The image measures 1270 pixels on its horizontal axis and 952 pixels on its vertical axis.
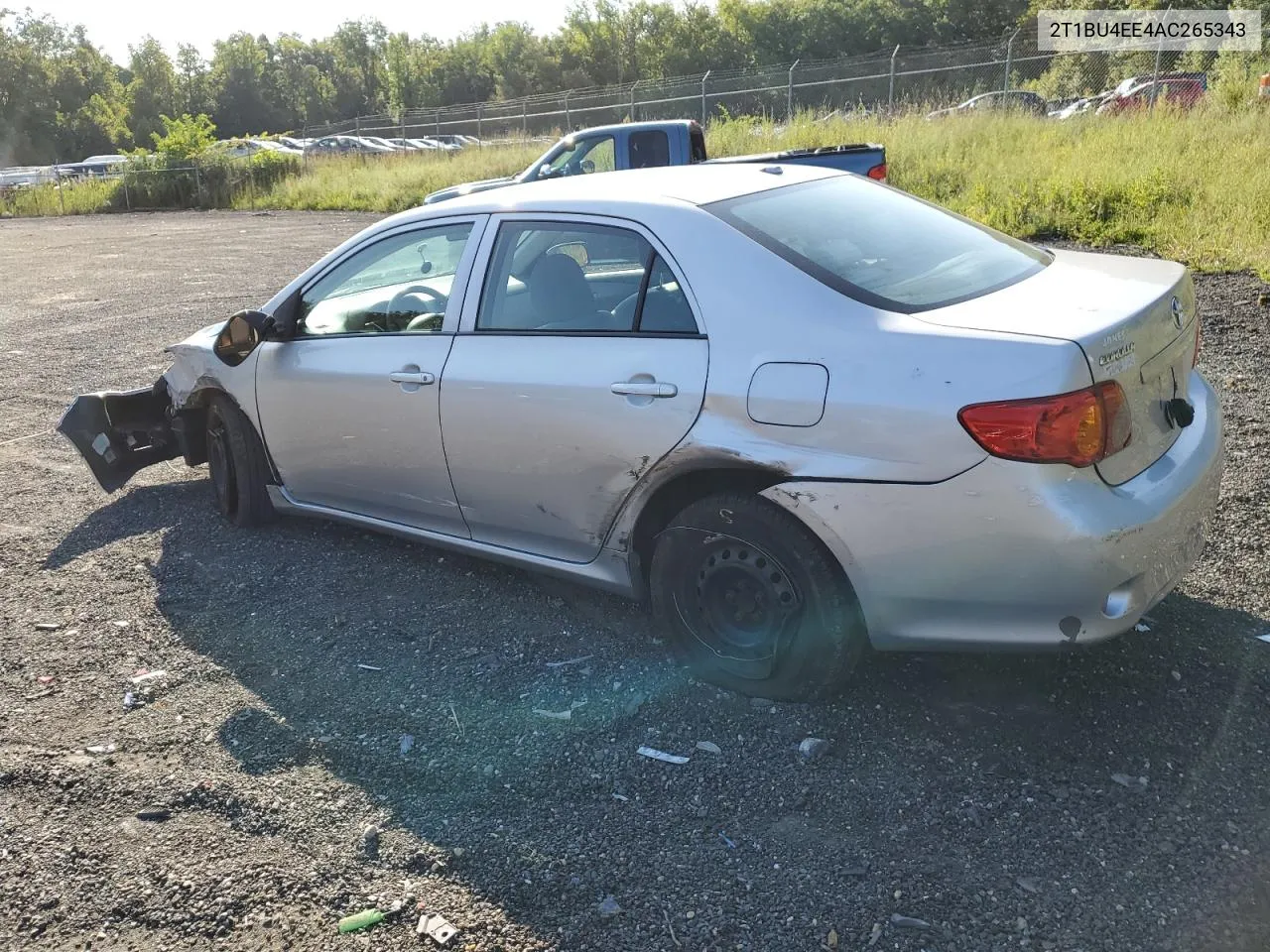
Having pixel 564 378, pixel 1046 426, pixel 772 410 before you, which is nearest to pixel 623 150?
pixel 564 378

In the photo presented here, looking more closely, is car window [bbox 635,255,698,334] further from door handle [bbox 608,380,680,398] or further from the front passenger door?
the front passenger door

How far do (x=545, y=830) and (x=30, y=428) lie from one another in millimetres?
6223

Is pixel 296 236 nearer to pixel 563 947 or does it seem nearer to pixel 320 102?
pixel 563 947

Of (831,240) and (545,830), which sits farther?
(831,240)

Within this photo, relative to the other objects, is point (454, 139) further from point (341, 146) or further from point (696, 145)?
point (696, 145)

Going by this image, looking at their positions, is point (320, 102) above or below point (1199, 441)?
above

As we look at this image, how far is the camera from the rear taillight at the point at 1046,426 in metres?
2.69

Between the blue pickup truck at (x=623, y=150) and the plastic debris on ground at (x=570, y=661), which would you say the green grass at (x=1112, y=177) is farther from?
the plastic debris on ground at (x=570, y=661)

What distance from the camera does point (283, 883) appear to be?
2.73m

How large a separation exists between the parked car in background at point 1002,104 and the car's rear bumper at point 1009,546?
56.1 feet

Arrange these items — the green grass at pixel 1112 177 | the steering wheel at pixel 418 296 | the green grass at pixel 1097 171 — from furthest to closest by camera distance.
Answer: the green grass at pixel 1097 171, the green grass at pixel 1112 177, the steering wheel at pixel 418 296

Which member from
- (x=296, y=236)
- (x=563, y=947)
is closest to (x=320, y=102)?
(x=296, y=236)

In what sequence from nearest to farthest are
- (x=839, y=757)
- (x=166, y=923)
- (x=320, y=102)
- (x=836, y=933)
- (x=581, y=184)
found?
(x=836, y=933) → (x=166, y=923) → (x=839, y=757) → (x=581, y=184) → (x=320, y=102)

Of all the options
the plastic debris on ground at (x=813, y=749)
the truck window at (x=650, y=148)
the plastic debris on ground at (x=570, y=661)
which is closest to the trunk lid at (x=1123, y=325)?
the plastic debris on ground at (x=813, y=749)
